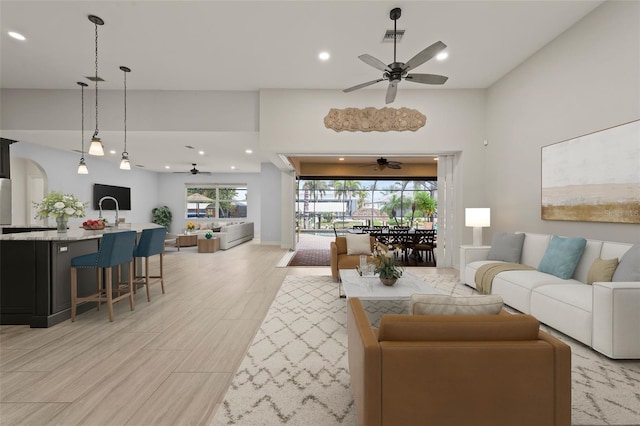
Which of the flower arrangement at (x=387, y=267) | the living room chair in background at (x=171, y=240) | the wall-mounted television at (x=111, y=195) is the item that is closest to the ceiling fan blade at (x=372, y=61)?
the flower arrangement at (x=387, y=267)

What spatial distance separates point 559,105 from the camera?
423 cm

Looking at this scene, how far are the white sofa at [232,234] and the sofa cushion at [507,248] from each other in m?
7.30

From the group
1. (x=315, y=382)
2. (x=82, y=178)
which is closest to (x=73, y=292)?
(x=315, y=382)

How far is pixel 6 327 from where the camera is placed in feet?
10.8

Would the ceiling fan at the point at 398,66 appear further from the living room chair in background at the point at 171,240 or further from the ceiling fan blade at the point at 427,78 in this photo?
the living room chair in background at the point at 171,240

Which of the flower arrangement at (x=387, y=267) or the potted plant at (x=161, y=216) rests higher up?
the potted plant at (x=161, y=216)

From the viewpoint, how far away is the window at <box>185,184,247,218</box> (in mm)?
13422

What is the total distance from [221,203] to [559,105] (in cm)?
1207

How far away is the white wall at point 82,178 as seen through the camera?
25.7 ft

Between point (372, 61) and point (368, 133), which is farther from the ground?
point (372, 61)

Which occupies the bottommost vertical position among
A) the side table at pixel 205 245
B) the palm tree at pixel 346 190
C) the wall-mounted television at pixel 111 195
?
the side table at pixel 205 245

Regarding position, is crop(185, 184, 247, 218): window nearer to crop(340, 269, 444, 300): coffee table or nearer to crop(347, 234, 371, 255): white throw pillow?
crop(347, 234, 371, 255): white throw pillow

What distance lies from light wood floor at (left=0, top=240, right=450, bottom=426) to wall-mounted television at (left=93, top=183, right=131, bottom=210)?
22.8 ft

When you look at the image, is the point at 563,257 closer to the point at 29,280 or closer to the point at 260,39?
the point at 260,39
